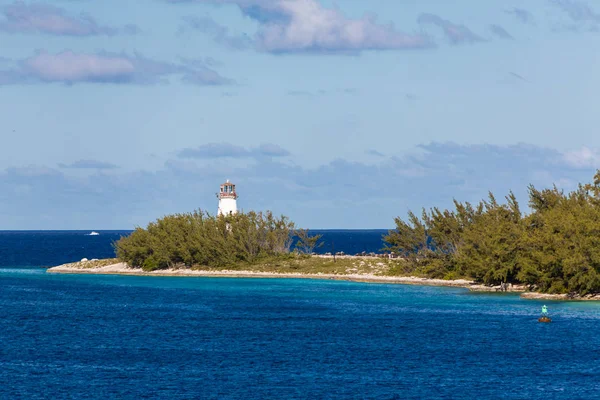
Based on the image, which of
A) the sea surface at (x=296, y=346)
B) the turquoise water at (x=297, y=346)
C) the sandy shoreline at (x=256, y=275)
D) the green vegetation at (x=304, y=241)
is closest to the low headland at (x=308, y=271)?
the sandy shoreline at (x=256, y=275)

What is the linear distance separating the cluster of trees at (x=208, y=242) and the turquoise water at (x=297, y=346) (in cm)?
2978

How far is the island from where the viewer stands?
8625 centimetres

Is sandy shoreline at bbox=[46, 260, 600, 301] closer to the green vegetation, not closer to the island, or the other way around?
the island

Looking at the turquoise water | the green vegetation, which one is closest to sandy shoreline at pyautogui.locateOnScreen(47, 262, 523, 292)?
the turquoise water

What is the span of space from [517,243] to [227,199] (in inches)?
2077

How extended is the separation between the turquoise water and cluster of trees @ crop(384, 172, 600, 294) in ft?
13.1

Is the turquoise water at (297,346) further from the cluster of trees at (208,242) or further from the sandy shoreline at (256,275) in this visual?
the cluster of trees at (208,242)

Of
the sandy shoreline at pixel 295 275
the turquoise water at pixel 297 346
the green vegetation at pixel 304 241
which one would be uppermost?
the green vegetation at pixel 304 241

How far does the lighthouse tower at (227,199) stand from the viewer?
133375 mm

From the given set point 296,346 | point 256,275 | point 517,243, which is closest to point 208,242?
point 256,275

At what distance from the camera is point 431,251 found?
111 m

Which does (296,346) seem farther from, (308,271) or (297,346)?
(308,271)

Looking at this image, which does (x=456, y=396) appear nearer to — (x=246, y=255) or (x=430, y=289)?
(x=430, y=289)

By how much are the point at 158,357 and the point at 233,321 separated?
17.5m
